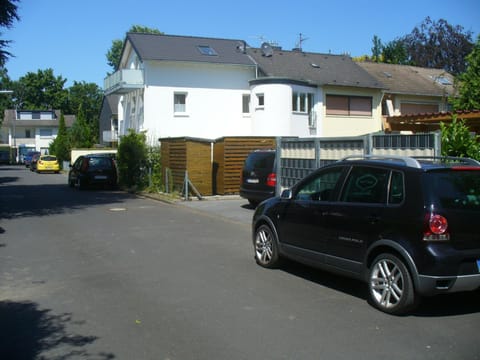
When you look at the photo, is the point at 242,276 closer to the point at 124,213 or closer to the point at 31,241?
the point at 31,241

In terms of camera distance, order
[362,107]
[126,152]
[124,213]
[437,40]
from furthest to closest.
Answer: [437,40] < [362,107] < [126,152] < [124,213]

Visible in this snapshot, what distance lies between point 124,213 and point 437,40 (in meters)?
42.6

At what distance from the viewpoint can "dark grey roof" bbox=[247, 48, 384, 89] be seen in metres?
35.1

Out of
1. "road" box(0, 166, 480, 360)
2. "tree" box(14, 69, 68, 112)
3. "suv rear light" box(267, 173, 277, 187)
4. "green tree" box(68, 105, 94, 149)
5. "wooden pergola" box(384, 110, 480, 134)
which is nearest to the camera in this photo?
"road" box(0, 166, 480, 360)

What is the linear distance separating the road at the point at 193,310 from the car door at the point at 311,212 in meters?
0.60

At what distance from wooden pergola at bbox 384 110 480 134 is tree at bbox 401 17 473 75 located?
3564cm

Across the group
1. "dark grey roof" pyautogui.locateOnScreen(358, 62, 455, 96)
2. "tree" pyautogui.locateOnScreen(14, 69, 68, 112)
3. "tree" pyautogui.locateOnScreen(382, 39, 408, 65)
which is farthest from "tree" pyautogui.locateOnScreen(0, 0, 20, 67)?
"tree" pyautogui.locateOnScreen(14, 69, 68, 112)

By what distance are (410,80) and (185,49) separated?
53.9ft

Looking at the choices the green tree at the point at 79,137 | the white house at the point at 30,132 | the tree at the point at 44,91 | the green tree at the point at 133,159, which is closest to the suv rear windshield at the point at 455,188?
the green tree at the point at 133,159

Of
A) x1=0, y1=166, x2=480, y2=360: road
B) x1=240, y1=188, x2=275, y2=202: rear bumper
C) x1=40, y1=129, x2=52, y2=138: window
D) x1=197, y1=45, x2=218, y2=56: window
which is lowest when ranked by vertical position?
x1=0, y1=166, x2=480, y2=360: road

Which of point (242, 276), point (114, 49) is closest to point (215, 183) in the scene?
point (242, 276)

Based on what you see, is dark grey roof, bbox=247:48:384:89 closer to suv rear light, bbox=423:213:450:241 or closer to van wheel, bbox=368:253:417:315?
van wheel, bbox=368:253:417:315

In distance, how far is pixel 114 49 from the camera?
84.2 m

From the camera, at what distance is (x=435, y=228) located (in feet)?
19.0
